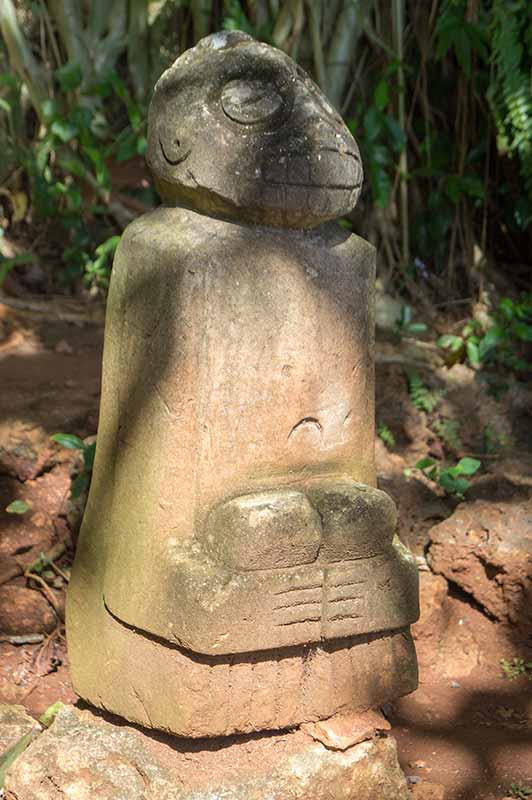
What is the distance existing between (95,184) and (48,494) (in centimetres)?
209

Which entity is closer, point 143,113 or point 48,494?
point 48,494

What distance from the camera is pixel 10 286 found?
554 cm

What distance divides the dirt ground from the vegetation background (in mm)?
364

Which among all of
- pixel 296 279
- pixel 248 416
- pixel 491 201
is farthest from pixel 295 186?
pixel 491 201

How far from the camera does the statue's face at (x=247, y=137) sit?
99.4 inches

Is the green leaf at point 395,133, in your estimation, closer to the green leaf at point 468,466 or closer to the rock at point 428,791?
the green leaf at point 468,466

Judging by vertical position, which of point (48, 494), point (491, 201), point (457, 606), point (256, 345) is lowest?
point (457, 606)

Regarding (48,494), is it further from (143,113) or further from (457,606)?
(143,113)

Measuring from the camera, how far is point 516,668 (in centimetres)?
385

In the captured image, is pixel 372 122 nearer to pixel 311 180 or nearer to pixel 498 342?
pixel 498 342

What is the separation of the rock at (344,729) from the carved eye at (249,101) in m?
1.51

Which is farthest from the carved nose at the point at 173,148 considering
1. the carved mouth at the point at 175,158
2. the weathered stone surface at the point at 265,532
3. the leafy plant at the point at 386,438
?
the leafy plant at the point at 386,438

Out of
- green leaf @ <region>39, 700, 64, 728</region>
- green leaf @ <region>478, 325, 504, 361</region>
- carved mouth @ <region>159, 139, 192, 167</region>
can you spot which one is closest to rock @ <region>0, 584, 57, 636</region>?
green leaf @ <region>39, 700, 64, 728</region>

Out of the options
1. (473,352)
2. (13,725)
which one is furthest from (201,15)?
(13,725)
